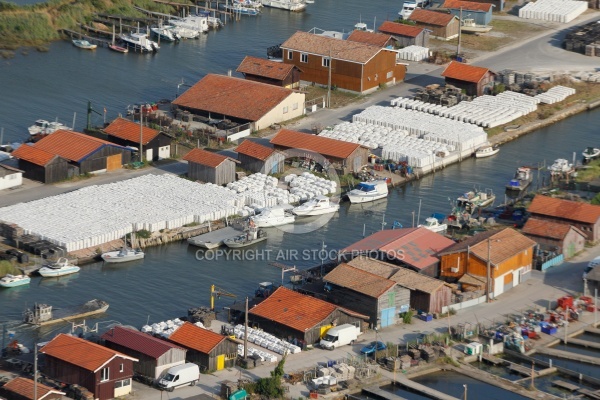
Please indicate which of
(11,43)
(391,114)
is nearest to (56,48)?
(11,43)

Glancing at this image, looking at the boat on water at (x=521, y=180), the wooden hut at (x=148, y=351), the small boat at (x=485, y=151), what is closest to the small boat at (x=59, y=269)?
the wooden hut at (x=148, y=351)

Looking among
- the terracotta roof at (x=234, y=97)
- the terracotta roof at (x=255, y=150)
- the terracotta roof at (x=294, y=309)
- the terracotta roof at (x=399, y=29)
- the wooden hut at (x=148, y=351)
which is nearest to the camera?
the wooden hut at (x=148, y=351)

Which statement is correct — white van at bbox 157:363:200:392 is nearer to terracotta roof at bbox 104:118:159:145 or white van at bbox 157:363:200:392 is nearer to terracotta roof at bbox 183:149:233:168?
terracotta roof at bbox 183:149:233:168

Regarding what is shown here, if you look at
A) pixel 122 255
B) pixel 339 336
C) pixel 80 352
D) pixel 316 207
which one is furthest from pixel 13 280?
pixel 316 207

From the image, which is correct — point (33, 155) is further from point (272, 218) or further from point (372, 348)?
point (372, 348)

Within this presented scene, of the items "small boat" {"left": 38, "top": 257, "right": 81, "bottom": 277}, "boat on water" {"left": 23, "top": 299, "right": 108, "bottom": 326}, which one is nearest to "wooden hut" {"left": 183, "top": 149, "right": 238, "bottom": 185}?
"small boat" {"left": 38, "top": 257, "right": 81, "bottom": 277}

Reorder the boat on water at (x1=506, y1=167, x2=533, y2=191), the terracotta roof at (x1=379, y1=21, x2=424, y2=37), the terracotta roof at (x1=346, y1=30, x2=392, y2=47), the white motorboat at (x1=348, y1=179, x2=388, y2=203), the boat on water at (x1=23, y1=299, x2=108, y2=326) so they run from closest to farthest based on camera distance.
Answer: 1. the boat on water at (x1=23, y1=299, x2=108, y2=326)
2. the white motorboat at (x1=348, y1=179, x2=388, y2=203)
3. the boat on water at (x1=506, y1=167, x2=533, y2=191)
4. the terracotta roof at (x1=346, y1=30, x2=392, y2=47)
5. the terracotta roof at (x1=379, y1=21, x2=424, y2=37)

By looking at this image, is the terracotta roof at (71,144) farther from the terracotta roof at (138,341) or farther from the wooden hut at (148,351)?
the wooden hut at (148,351)

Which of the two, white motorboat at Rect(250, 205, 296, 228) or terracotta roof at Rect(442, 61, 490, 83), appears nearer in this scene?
white motorboat at Rect(250, 205, 296, 228)
